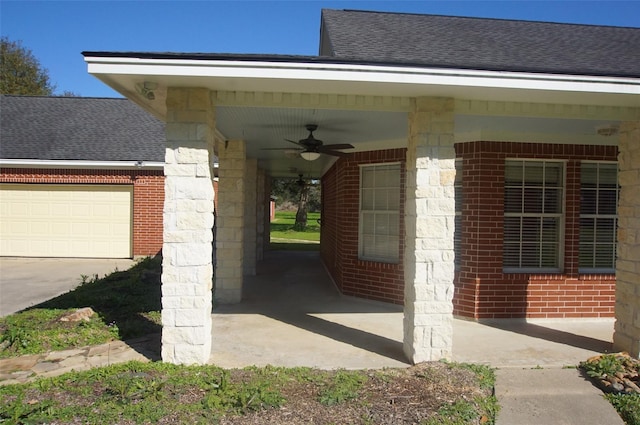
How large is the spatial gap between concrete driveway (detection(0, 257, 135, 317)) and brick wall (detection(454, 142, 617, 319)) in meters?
7.44

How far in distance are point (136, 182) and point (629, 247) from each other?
12486 mm

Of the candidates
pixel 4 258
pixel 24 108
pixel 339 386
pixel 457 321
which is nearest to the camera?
pixel 339 386

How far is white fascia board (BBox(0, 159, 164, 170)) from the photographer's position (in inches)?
517

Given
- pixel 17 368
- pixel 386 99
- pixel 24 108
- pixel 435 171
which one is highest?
pixel 24 108

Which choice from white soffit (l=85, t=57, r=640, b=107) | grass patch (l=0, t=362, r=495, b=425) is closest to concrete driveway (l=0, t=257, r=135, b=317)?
grass patch (l=0, t=362, r=495, b=425)

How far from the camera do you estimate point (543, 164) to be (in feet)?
23.7

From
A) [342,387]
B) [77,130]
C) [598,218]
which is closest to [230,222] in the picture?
[342,387]

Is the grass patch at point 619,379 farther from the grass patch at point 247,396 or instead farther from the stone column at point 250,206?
the stone column at point 250,206

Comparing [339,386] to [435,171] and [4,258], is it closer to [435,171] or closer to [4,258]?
[435,171]

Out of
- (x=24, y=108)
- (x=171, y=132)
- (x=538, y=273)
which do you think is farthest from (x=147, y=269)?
(x=24, y=108)

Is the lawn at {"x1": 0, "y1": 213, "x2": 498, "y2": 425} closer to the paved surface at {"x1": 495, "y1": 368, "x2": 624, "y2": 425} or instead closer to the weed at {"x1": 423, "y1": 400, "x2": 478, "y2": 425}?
the weed at {"x1": 423, "y1": 400, "x2": 478, "y2": 425}

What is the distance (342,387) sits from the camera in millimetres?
4234

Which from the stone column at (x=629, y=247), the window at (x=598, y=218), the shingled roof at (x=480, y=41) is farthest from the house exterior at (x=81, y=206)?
the stone column at (x=629, y=247)

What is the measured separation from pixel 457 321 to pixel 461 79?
13.2 feet
